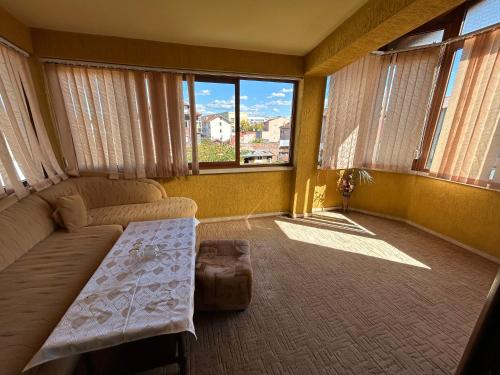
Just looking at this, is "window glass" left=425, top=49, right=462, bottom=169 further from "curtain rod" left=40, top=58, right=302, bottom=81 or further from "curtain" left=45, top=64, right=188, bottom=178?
"curtain" left=45, top=64, right=188, bottom=178

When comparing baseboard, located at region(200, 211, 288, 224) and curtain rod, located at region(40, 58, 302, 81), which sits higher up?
curtain rod, located at region(40, 58, 302, 81)

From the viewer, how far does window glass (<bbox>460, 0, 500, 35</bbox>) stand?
2.21m

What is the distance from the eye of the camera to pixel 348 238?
9.29 feet

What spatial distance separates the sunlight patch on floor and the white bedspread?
1785mm

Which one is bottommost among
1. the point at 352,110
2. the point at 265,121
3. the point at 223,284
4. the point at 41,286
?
the point at 223,284

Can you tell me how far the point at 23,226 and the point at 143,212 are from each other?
0.95 metres

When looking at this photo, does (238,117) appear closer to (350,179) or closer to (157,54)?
(157,54)

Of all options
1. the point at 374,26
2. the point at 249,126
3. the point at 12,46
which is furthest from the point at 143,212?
the point at 374,26

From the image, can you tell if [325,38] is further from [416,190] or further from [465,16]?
[416,190]

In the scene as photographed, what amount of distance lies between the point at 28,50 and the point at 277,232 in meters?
3.51

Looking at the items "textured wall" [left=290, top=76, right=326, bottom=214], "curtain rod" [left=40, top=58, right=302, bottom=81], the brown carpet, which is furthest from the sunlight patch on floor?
"curtain rod" [left=40, top=58, right=302, bottom=81]

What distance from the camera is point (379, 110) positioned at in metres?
3.21

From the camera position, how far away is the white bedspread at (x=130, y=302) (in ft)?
2.95

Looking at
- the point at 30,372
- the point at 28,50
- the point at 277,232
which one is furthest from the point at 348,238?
the point at 28,50
